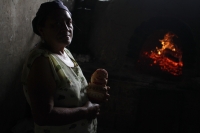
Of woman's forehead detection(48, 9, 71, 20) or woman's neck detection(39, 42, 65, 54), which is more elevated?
woman's forehead detection(48, 9, 71, 20)

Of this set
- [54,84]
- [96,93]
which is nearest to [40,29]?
[54,84]

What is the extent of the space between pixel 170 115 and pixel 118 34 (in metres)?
2.09

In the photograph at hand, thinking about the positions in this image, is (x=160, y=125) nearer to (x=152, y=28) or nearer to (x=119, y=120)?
(x=119, y=120)

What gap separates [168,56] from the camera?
14.0 feet

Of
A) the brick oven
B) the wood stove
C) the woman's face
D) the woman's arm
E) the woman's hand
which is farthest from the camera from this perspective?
the wood stove

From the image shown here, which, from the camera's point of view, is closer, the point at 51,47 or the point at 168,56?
the point at 51,47

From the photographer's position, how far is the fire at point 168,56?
418 centimetres

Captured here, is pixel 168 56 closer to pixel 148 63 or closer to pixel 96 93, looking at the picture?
pixel 148 63

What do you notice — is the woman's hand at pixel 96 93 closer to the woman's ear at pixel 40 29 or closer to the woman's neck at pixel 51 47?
the woman's neck at pixel 51 47

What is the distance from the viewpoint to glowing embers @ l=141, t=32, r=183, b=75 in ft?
13.7

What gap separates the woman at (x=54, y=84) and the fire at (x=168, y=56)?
3.13m

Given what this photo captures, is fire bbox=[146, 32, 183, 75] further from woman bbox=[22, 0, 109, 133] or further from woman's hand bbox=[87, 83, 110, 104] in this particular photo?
woman bbox=[22, 0, 109, 133]

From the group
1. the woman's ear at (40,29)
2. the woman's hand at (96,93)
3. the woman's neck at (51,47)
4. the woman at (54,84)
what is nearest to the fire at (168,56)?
the woman's hand at (96,93)

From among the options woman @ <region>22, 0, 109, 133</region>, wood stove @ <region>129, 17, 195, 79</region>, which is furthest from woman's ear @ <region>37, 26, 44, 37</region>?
wood stove @ <region>129, 17, 195, 79</region>
